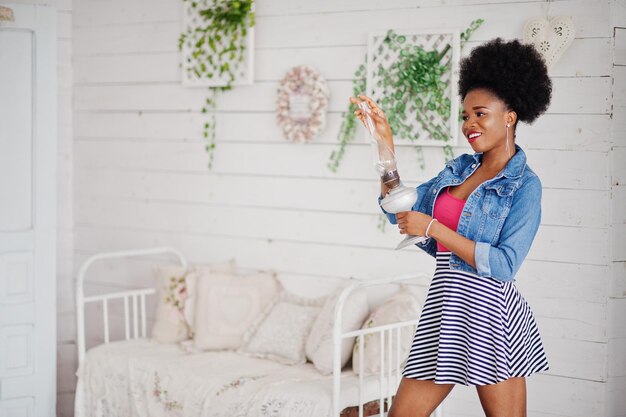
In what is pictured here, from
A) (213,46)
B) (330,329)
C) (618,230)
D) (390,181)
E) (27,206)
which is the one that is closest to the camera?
(390,181)

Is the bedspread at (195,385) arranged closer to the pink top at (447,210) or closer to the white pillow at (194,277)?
the white pillow at (194,277)

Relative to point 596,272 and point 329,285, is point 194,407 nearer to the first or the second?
point 329,285

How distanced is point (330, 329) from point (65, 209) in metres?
1.80

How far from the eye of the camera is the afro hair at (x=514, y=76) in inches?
87.0

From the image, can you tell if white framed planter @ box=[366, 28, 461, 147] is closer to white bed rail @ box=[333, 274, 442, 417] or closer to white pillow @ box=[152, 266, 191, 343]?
white bed rail @ box=[333, 274, 442, 417]

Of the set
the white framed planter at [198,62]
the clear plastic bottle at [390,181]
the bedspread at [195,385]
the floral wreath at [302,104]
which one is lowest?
the bedspread at [195,385]

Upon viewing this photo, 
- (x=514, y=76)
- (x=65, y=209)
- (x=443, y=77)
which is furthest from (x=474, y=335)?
(x=65, y=209)

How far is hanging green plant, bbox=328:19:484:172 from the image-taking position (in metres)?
3.16

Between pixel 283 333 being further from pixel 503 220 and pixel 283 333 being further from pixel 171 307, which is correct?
pixel 503 220

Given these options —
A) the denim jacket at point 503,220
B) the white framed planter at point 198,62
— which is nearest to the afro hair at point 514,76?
the denim jacket at point 503,220

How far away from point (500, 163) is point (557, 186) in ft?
2.65

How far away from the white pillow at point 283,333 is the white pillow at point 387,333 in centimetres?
29

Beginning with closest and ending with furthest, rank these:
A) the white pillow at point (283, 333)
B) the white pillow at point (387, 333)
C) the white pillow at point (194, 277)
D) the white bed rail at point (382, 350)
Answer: the white bed rail at point (382, 350)
the white pillow at point (387, 333)
the white pillow at point (283, 333)
the white pillow at point (194, 277)

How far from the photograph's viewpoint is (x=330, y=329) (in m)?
3.22
